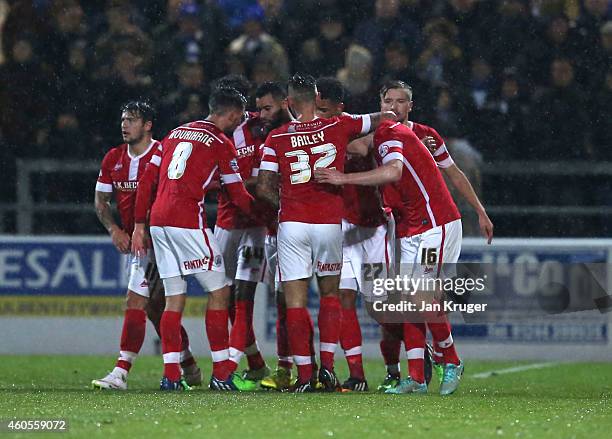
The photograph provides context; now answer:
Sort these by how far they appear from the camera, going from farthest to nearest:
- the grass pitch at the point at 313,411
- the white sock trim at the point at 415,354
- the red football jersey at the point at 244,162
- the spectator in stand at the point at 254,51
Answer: the spectator in stand at the point at 254,51 → the red football jersey at the point at 244,162 → the white sock trim at the point at 415,354 → the grass pitch at the point at 313,411

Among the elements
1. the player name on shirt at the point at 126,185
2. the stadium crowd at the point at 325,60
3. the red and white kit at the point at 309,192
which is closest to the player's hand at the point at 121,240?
the player name on shirt at the point at 126,185

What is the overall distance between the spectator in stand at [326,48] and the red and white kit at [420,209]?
3.73 m

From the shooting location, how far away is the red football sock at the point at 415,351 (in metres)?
7.57

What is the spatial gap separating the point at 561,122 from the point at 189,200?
189 inches

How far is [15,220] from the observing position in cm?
1120

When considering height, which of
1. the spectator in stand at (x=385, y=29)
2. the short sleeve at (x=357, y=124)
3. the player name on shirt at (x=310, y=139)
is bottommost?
the player name on shirt at (x=310, y=139)

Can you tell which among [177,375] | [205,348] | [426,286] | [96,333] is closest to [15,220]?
[96,333]

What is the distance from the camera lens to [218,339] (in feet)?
25.4

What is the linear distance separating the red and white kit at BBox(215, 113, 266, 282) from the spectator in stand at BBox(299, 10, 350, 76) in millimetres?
2950

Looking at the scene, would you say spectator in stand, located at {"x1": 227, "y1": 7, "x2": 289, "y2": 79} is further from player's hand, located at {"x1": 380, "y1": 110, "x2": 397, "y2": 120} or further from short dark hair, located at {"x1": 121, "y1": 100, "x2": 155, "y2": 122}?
player's hand, located at {"x1": 380, "y1": 110, "x2": 397, "y2": 120}

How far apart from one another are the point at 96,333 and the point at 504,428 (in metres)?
6.31

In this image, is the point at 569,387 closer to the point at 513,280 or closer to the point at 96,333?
the point at 513,280

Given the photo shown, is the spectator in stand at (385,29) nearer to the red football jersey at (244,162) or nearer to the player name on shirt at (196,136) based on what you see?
the red football jersey at (244,162)

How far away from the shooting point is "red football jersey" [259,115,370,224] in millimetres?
7461
